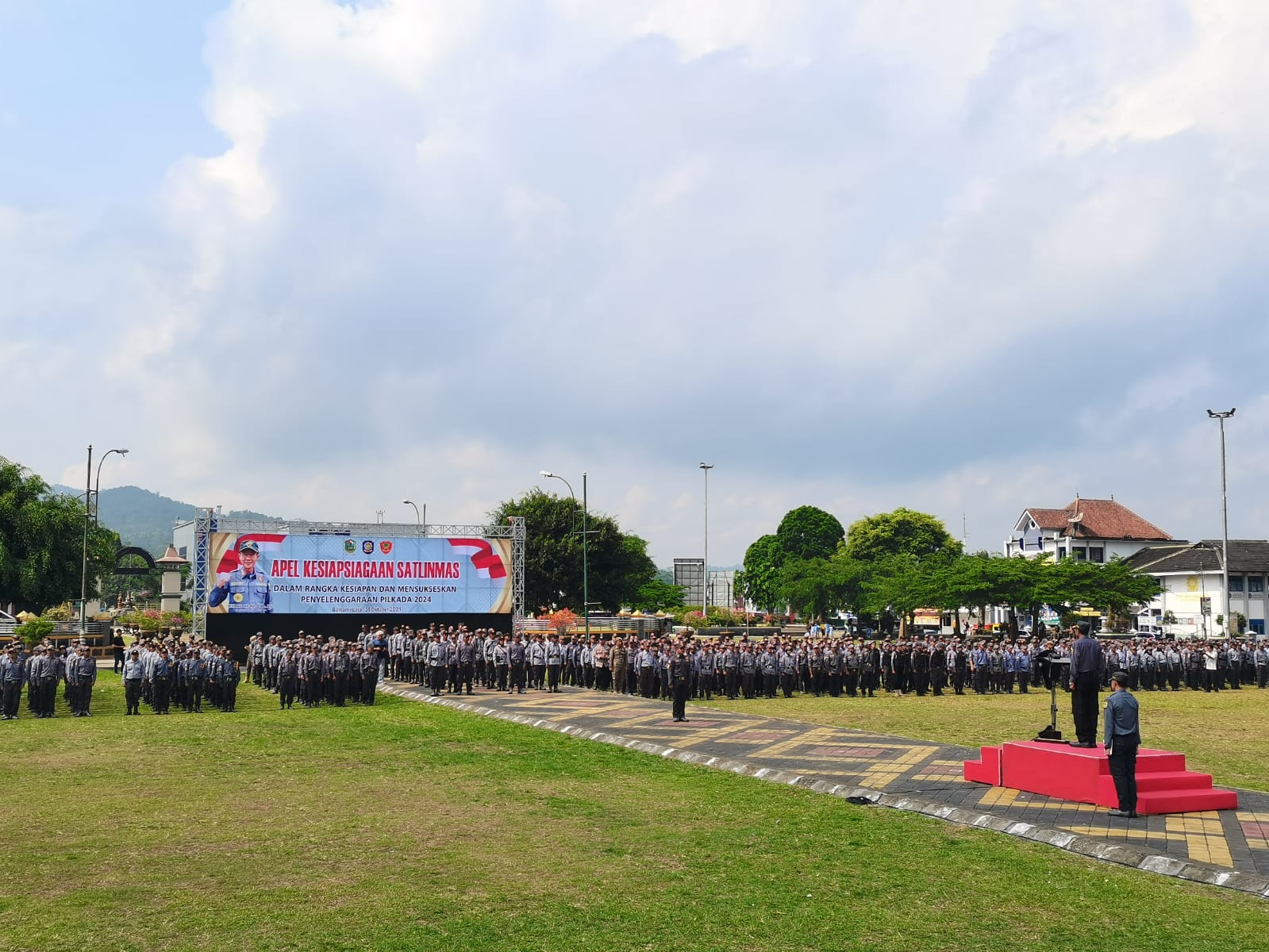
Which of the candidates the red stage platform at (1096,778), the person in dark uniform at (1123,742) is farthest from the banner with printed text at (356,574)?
the person in dark uniform at (1123,742)

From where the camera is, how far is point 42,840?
34.7ft

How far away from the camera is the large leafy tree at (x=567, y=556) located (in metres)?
64.4

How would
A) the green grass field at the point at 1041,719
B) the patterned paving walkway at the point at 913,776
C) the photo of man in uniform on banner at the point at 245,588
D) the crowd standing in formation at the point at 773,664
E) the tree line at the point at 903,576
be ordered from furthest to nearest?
the tree line at the point at 903,576 < the photo of man in uniform on banner at the point at 245,588 < the crowd standing in formation at the point at 773,664 < the green grass field at the point at 1041,719 < the patterned paving walkway at the point at 913,776

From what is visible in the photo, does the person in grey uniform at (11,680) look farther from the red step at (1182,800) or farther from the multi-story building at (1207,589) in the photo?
the multi-story building at (1207,589)

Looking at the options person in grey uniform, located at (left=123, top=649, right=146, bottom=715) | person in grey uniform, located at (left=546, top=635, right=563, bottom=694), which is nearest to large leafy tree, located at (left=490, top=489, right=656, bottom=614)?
person in grey uniform, located at (left=546, top=635, right=563, bottom=694)

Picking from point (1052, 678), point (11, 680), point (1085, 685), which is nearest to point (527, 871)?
point (1052, 678)

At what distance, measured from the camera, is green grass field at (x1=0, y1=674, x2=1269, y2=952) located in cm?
762

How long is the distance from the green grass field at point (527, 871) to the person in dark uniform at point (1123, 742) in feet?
5.55

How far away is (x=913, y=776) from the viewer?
14172 millimetres

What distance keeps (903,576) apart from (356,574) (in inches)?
1243

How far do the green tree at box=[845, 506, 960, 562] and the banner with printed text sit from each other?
52.2 m

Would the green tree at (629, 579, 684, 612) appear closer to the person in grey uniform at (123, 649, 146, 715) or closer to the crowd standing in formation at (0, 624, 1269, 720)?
the crowd standing in formation at (0, 624, 1269, 720)

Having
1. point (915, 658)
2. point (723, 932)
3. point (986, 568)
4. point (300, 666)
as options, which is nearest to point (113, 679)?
point (300, 666)

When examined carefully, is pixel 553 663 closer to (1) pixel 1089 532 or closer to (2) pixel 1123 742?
(2) pixel 1123 742
